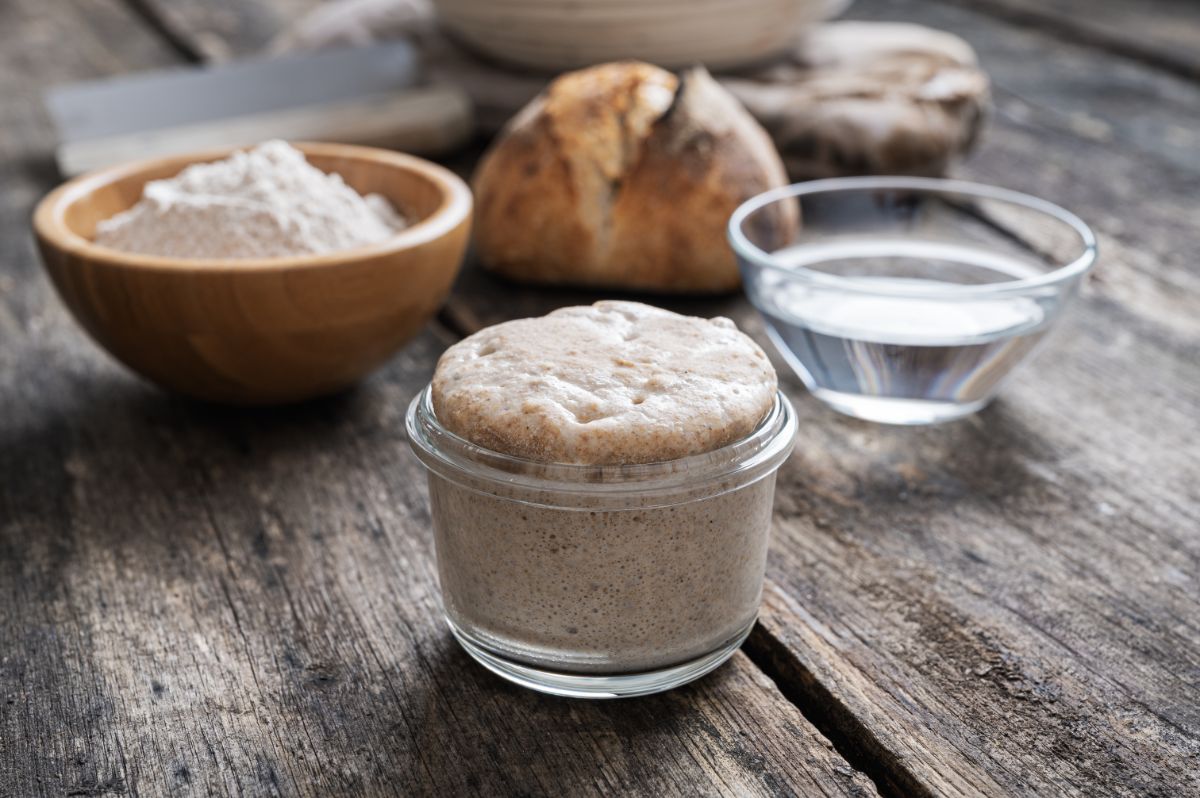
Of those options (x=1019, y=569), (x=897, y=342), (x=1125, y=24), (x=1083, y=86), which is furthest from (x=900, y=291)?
(x=1125, y=24)

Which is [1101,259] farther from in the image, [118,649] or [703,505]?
[118,649]

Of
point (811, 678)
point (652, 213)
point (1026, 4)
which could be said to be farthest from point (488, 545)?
point (1026, 4)

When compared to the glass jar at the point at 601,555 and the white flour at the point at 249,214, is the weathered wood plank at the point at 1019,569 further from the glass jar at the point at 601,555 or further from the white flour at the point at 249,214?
the white flour at the point at 249,214

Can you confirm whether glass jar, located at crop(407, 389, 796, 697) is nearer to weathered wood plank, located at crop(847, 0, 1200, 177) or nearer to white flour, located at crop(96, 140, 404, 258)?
white flour, located at crop(96, 140, 404, 258)

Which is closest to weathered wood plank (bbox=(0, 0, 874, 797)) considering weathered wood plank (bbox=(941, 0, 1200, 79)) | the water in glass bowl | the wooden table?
the wooden table

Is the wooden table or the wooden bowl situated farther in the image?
the wooden bowl

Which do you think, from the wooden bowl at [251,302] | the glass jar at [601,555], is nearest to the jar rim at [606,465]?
the glass jar at [601,555]

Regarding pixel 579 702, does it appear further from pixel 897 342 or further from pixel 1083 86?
pixel 1083 86
